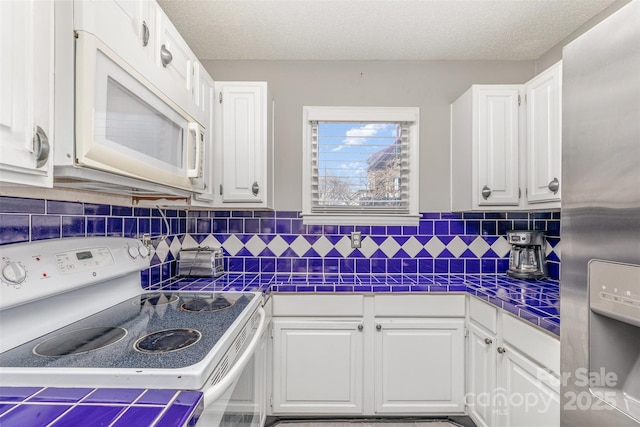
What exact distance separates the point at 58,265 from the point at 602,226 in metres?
1.59

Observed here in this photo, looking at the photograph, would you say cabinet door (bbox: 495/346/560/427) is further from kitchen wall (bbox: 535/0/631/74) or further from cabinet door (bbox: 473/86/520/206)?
kitchen wall (bbox: 535/0/631/74)

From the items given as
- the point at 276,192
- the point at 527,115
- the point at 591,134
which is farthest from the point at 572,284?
the point at 276,192

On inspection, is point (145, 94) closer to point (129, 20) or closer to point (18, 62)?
point (129, 20)

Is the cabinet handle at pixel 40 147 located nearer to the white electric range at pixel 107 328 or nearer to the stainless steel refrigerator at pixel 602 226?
the white electric range at pixel 107 328

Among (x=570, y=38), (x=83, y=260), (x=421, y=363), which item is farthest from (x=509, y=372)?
(x=570, y=38)

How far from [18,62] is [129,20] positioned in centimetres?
43

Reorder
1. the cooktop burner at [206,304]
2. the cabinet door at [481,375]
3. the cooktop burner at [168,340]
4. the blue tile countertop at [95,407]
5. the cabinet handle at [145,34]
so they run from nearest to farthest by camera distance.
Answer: the blue tile countertop at [95,407] → the cooktop burner at [168,340] → the cabinet handle at [145,34] → the cooktop burner at [206,304] → the cabinet door at [481,375]

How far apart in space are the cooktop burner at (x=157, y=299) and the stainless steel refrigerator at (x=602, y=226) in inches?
59.2

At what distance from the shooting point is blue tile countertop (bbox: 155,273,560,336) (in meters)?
1.59

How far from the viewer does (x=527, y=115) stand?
1.92m

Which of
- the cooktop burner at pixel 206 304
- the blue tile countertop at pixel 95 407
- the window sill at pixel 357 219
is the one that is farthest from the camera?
the window sill at pixel 357 219

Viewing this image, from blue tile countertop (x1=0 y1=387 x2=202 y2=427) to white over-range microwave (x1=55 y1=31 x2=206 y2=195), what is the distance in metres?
0.52

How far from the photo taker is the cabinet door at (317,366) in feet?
6.06

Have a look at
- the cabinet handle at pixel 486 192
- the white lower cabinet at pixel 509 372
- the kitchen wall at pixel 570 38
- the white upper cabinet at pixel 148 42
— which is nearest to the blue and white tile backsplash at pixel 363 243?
the cabinet handle at pixel 486 192
